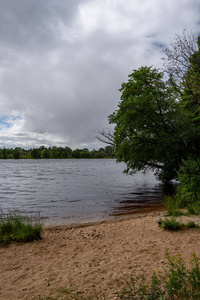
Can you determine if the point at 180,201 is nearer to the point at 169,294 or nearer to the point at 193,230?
the point at 193,230

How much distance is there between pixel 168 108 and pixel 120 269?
15746 millimetres

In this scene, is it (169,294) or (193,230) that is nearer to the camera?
(169,294)

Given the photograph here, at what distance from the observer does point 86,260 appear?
617 centimetres

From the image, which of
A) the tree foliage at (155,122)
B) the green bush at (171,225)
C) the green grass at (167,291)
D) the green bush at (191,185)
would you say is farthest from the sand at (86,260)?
the tree foliage at (155,122)

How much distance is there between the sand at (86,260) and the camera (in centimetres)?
460

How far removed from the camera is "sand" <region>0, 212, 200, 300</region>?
15.1 ft

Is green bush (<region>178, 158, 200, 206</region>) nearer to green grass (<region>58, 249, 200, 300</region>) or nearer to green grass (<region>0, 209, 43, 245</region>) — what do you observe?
green grass (<region>0, 209, 43, 245</region>)

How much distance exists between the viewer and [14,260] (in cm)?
663

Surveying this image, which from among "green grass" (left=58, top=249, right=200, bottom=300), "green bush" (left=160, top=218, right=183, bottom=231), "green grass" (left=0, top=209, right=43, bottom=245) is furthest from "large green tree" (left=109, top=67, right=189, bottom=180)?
"green grass" (left=58, top=249, right=200, bottom=300)

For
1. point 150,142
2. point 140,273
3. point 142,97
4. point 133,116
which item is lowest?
point 140,273

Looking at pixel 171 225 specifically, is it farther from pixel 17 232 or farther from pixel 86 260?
pixel 17 232

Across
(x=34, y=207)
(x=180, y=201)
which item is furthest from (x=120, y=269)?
(x=34, y=207)

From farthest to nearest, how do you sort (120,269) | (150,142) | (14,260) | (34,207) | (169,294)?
(150,142) → (34,207) → (14,260) → (120,269) → (169,294)

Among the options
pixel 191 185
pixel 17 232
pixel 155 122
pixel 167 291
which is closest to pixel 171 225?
pixel 191 185
